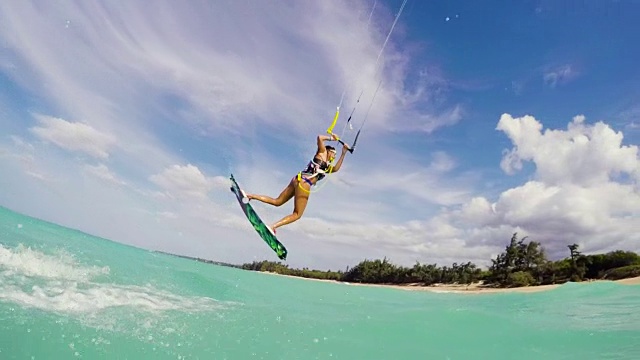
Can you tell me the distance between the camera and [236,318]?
80.3 ft

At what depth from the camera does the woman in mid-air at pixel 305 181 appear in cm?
1053

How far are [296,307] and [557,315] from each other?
22216 mm

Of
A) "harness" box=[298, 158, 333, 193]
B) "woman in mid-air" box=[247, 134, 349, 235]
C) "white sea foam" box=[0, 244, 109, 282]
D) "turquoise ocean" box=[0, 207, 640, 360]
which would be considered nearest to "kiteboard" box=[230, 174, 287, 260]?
"woman in mid-air" box=[247, 134, 349, 235]

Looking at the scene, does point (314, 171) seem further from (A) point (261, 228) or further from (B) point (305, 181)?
(A) point (261, 228)

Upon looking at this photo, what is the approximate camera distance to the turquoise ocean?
18.8 meters

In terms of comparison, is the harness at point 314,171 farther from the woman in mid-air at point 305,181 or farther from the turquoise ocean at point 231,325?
the turquoise ocean at point 231,325

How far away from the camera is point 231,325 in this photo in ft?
75.9

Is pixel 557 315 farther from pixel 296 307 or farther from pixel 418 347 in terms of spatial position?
pixel 296 307

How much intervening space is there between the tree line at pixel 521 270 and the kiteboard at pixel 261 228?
213ft

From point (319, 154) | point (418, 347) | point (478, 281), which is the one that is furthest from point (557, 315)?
point (478, 281)

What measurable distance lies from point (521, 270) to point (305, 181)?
76463mm

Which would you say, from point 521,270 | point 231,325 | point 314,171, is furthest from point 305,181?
point 521,270

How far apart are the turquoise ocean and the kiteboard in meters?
12.0

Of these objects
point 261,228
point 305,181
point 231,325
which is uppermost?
point 305,181
